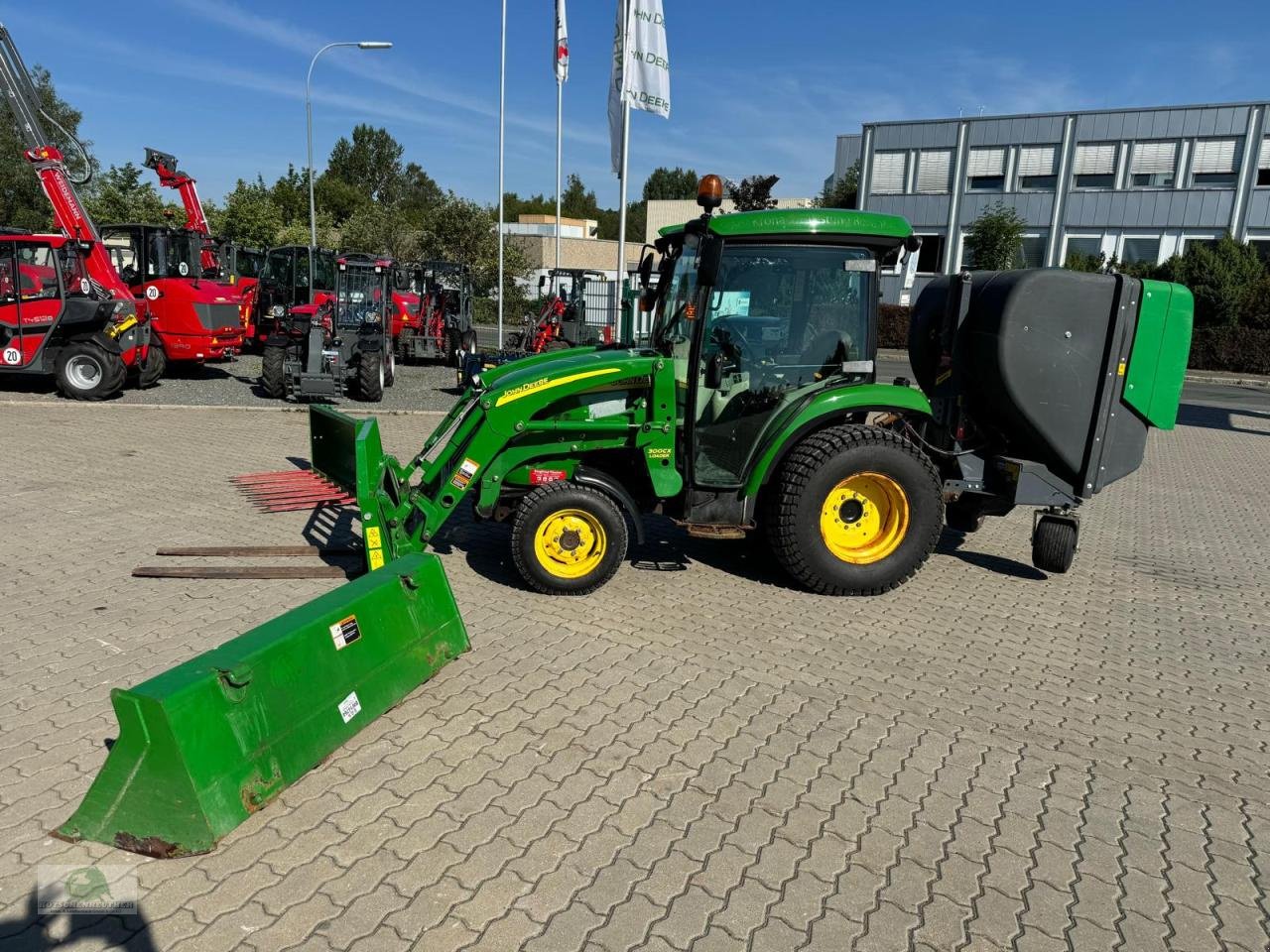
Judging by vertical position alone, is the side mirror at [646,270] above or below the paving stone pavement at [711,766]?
above

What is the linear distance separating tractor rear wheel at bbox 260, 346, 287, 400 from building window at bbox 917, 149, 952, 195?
27.7 meters

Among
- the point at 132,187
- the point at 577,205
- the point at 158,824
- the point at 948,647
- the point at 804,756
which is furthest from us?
the point at 577,205

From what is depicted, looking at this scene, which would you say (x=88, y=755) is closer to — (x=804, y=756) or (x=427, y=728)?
(x=427, y=728)

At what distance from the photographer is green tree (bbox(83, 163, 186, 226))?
35375 millimetres

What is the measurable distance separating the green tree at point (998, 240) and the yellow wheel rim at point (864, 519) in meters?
26.5

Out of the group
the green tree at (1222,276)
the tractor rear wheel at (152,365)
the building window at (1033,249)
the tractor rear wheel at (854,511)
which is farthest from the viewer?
the building window at (1033,249)

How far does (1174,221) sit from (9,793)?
3540 centimetres

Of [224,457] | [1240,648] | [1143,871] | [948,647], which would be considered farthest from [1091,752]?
[224,457]

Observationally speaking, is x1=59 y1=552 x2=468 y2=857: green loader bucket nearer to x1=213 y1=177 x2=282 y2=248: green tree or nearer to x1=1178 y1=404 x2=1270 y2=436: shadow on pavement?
x1=1178 y1=404 x2=1270 y2=436: shadow on pavement

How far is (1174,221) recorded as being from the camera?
29.9 m

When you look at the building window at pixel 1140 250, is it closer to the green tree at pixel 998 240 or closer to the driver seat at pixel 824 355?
the green tree at pixel 998 240

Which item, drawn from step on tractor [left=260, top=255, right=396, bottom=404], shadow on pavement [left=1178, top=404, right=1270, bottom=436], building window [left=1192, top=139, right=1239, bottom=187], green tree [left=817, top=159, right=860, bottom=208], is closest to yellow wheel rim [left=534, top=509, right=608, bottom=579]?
step on tractor [left=260, top=255, right=396, bottom=404]

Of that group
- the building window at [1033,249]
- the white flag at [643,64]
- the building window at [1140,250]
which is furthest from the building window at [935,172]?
the white flag at [643,64]

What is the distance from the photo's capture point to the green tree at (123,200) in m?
35.4
